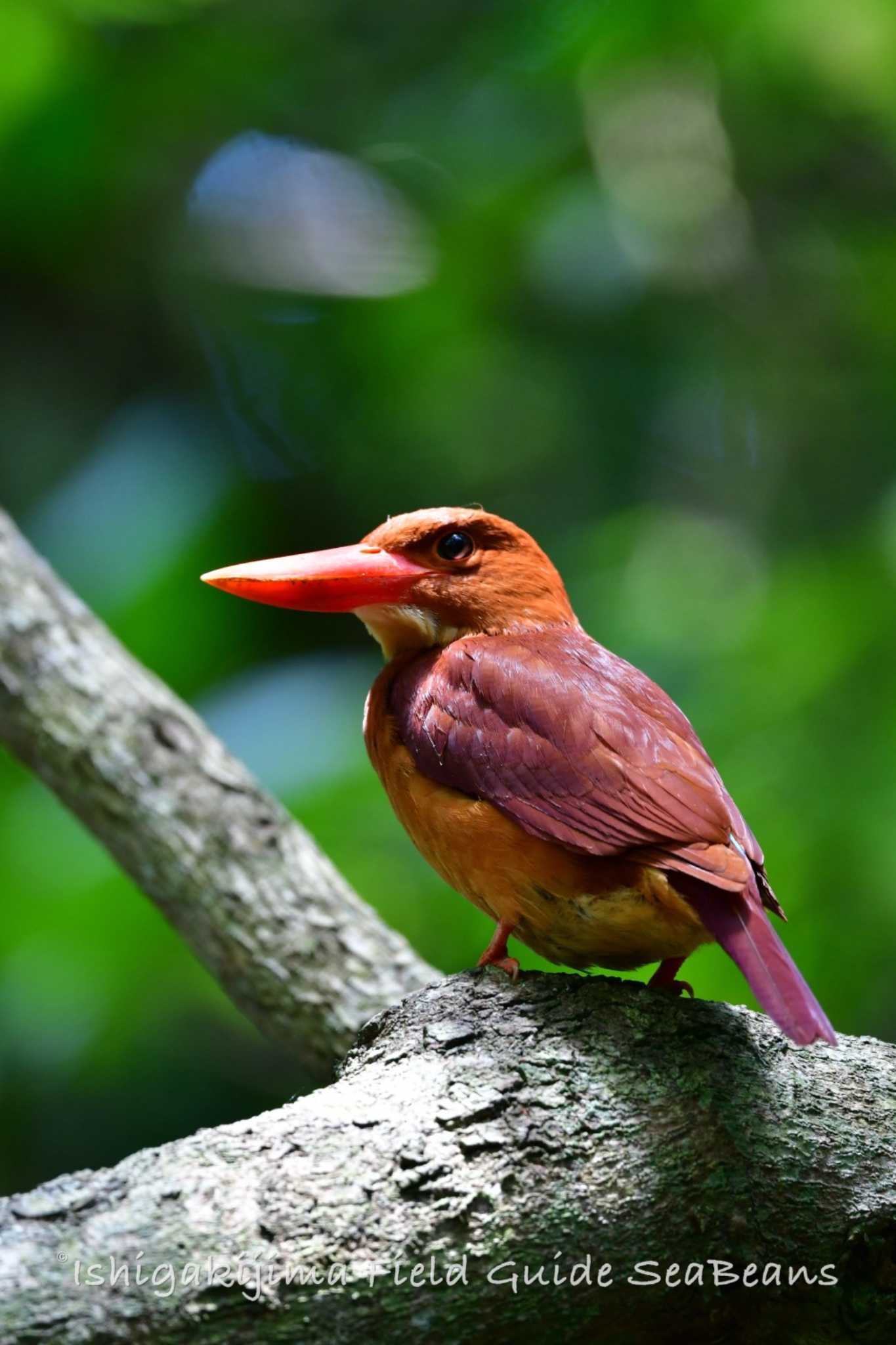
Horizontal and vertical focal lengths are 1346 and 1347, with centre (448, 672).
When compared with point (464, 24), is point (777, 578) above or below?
below

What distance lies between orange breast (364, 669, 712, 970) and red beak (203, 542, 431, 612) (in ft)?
0.75

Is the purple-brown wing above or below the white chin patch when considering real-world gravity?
below

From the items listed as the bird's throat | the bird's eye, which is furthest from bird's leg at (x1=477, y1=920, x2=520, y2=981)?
the bird's eye

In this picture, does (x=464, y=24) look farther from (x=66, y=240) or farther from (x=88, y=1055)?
(x=88, y=1055)

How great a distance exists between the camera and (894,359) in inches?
199

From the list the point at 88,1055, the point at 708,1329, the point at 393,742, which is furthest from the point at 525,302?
the point at 708,1329

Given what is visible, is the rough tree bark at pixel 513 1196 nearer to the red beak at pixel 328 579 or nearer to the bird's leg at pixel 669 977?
the bird's leg at pixel 669 977

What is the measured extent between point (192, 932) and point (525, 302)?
328cm

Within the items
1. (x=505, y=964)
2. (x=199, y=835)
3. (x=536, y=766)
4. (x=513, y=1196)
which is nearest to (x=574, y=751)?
(x=536, y=766)

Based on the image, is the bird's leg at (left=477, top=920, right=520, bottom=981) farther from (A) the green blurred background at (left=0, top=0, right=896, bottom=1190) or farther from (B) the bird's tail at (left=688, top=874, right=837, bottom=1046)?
(A) the green blurred background at (left=0, top=0, right=896, bottom=1190)

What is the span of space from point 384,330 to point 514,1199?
13.7 feet

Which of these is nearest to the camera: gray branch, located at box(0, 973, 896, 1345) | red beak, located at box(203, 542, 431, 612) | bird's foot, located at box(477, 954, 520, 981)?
gray branch, located at box(0, 973, 896, 1345)

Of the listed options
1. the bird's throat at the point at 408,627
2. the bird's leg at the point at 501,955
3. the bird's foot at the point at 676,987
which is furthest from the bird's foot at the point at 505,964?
the bird's throat at the point at 408,627

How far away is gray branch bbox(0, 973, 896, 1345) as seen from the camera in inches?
55.3
